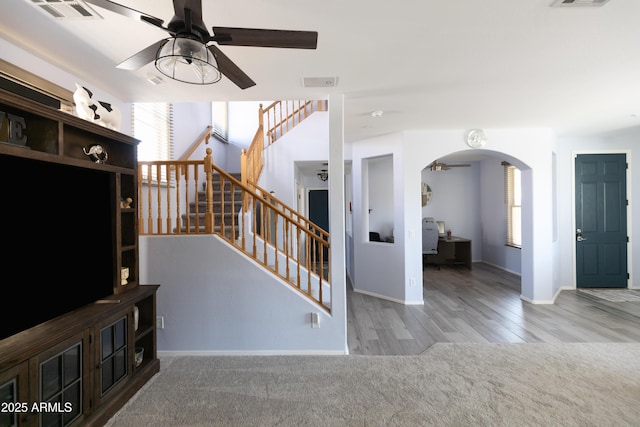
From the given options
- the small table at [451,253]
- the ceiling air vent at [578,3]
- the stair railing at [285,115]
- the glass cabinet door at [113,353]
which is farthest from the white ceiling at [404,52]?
the small table at [451,253]

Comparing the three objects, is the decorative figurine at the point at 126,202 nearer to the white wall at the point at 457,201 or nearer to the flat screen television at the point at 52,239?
the flat screen television at the point at 52,239

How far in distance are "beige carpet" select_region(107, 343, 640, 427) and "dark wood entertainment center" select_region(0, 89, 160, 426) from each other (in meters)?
0.43

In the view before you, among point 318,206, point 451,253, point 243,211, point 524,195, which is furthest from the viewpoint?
point 318,206

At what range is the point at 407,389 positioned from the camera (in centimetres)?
247

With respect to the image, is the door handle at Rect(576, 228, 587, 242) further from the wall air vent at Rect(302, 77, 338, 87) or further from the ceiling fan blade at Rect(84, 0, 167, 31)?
the ceiling fan blade at Rect(84, 0, 167, 31)

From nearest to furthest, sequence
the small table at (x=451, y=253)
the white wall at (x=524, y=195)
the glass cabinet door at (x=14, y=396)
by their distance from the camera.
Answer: the glass cabinet door at (x=14, y=396), the white wall at (x=524, y=195), the small table at (x=451, y=253)

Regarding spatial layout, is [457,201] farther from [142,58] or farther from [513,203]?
[142,58]

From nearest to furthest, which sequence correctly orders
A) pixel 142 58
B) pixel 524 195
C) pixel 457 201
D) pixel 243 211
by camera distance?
1. pixel 142 58
2. pixel 243 211
3. pixel 524 195
4. pixel 457 201

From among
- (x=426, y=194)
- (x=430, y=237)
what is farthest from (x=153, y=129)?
(x=426, y=194)

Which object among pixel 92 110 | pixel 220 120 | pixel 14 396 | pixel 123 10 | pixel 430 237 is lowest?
pixel 14 396

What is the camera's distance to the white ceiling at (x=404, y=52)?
6.04 feet

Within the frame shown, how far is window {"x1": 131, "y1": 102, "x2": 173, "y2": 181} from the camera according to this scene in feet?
12.5

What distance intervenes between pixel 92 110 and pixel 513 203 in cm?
750

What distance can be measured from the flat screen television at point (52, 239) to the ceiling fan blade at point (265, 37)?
1379 mm
